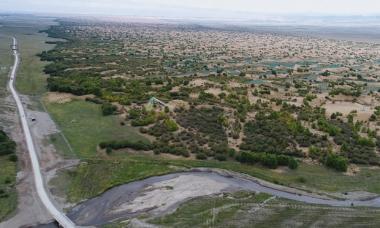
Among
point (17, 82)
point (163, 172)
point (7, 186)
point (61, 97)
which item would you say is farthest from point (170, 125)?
point (17, 82)

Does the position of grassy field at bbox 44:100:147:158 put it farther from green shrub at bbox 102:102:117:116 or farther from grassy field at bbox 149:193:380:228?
grassy field at bbox 149:193:380:228

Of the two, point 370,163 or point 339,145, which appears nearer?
point 370,163

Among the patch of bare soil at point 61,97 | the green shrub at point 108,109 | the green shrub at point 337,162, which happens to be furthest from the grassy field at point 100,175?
the patch of bare soil at point 61,97

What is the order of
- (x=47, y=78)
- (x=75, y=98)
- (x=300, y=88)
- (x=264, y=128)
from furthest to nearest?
(x=47, y=78)
(x=300, y=88)
(x=75, y=98)
(x=264, y=128)

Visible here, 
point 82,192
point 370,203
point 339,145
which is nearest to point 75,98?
point 82,192

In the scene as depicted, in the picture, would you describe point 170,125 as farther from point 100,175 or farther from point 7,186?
point 7,186

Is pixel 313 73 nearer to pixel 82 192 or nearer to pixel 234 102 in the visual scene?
pixel 234 102
